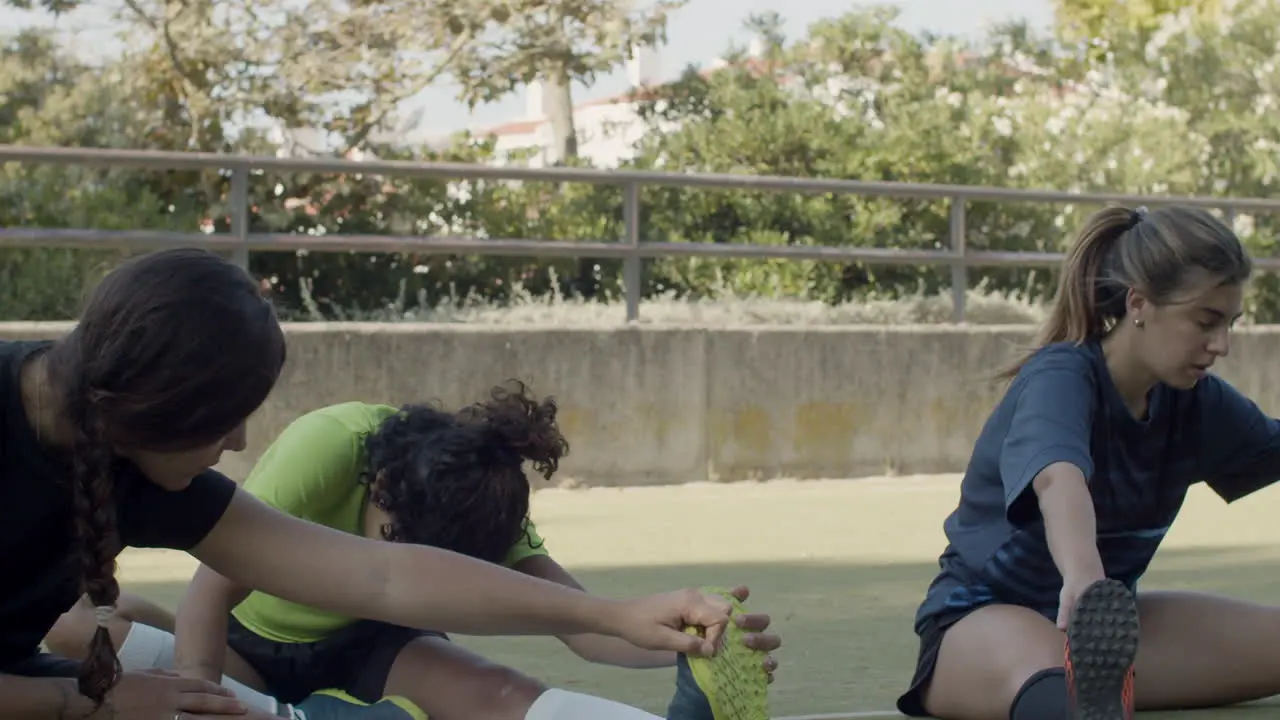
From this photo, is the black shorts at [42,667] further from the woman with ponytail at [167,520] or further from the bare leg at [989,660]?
the bare leg at [989,660]

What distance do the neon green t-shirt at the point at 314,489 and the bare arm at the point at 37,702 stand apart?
0.94 m

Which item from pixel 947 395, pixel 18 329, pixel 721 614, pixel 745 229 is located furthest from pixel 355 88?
pixel 721 614

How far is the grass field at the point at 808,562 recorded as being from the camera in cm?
486

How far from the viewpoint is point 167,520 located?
3.04 meters

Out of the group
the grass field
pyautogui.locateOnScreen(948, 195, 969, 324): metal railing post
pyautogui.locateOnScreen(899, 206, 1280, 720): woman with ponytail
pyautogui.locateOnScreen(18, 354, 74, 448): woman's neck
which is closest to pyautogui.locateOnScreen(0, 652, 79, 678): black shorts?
pyautogui.locateOnScreen(18, 354, 74, 448): woman's neck

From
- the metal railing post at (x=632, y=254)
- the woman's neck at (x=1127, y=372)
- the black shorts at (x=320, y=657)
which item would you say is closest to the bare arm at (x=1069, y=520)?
the woman's neck at (x=1127, y=372)

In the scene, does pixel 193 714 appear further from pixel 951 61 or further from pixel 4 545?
pixel 951 61

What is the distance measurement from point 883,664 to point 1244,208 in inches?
315

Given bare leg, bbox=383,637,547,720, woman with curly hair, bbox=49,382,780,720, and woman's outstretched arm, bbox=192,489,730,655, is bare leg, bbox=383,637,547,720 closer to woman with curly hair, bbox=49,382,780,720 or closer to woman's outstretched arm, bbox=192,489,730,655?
woman with curly hair, bbox=49,382,780,720

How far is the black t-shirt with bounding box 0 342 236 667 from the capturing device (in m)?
2.87

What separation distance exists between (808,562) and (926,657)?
9.40ft

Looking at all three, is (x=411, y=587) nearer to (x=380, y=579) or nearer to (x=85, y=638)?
(x=380, y=579)

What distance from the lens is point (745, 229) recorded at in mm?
14477

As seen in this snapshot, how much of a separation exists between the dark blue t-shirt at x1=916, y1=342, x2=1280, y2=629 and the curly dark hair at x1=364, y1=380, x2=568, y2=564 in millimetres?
908
